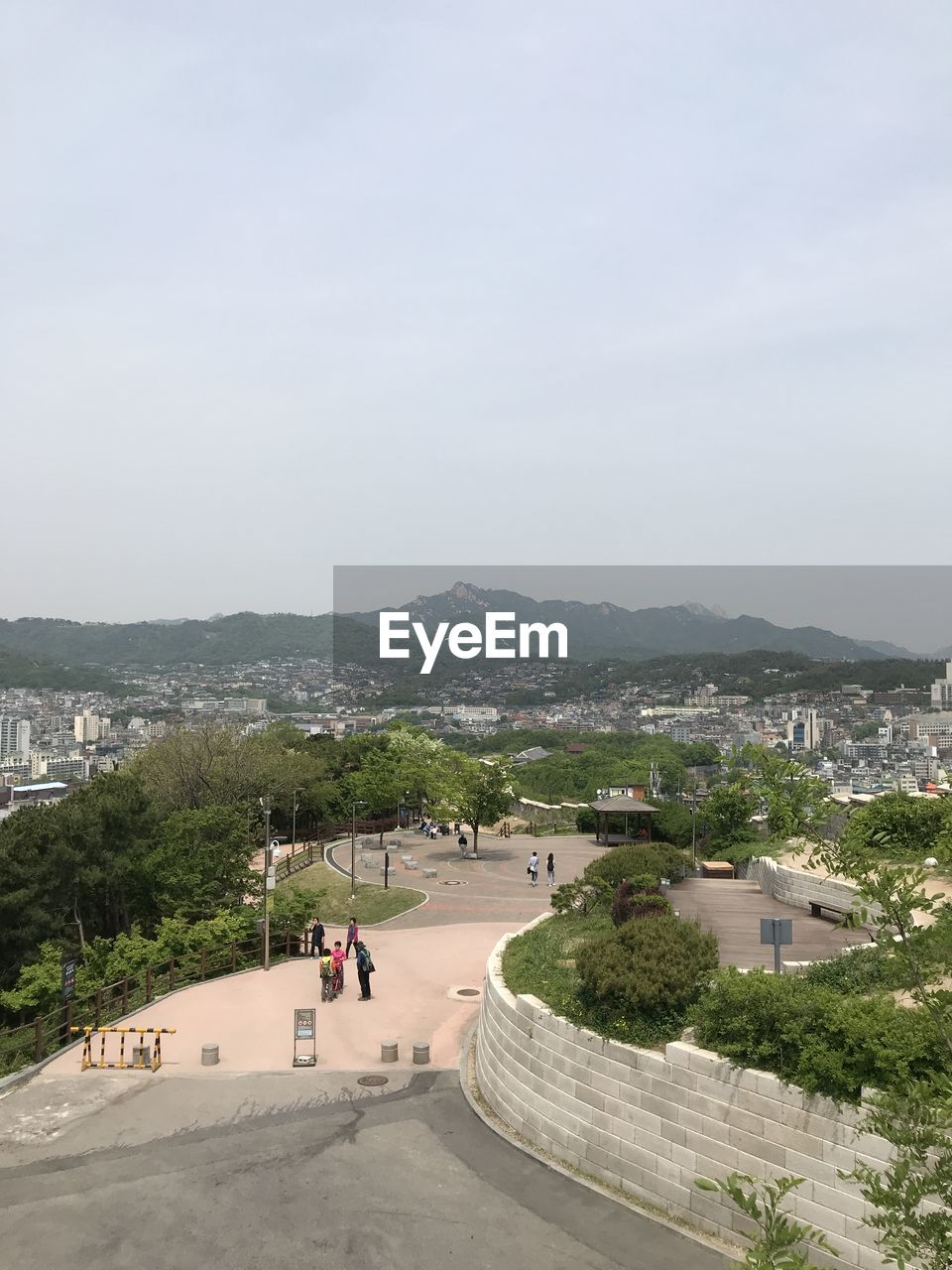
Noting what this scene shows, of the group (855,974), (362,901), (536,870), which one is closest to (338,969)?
(362,901)

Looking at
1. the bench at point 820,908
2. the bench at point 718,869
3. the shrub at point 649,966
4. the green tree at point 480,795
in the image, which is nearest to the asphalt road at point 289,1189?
the shrub at point 649,966

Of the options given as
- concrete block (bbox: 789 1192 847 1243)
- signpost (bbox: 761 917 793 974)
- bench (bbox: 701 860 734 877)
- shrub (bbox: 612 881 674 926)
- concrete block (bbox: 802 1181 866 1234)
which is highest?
signpost (bbox: 761 917 793 974)

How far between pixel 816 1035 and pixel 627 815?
28.8 metres

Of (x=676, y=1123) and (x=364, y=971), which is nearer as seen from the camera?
(x=676, y=1123)

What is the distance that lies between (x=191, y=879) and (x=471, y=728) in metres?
124

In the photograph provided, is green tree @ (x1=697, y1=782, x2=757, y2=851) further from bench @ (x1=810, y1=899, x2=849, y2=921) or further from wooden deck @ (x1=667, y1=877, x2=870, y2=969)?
bench @ (x1=810, y1=899, x2=849, y2=921)

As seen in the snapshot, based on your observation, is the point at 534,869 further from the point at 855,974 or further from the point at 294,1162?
the point at 294,1162

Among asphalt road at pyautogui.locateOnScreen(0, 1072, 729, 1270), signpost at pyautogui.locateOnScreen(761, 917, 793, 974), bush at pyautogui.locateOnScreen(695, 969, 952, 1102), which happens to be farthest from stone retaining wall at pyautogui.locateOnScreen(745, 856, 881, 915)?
asphalt road at pyautogui.locateOnScreen(0, 1072, 729, 1270)

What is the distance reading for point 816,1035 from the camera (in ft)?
31.1

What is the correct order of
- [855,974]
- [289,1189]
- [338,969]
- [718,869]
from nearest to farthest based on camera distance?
[289,1189]
[855,974]
[338,969]
[718,869]

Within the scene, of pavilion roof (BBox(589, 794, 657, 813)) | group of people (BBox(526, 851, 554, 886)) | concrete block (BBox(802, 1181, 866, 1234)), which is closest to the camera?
concrete block (BBox(802, 1181, 866, 1234))

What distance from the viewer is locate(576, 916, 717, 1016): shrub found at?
37.7ft

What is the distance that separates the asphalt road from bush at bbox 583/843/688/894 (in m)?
7.01

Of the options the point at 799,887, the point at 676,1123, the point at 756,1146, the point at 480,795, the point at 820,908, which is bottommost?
the point at 480,795
